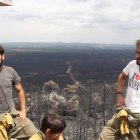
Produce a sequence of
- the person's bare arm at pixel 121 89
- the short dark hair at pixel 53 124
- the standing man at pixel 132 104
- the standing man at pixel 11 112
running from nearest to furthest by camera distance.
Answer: the short dark hair at pixel 53 124, the standing man at pixel 11 112, the standing man at pixel 132 104, the person's bare arm at pixel 121 89

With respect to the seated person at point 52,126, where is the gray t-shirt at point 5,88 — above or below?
above

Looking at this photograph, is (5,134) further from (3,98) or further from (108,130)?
(108,130)

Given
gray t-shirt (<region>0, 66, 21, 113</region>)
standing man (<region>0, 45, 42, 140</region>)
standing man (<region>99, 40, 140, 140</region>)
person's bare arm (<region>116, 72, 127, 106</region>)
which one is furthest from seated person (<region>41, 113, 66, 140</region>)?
person's bare arm (<region>116, 72, 127, 106</region>)

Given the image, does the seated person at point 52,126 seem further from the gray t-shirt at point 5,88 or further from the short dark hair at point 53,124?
the gray t-shirt at point 5,88

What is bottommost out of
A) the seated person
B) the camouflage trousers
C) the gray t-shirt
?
the camouflage trousers

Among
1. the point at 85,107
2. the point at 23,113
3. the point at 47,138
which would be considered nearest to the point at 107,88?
the point at 85,107

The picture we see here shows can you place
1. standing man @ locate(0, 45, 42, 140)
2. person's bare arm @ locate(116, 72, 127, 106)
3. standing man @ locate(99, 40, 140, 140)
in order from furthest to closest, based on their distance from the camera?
person's bare arm @ locate(116, 72, 127, 106) < standing man @ locate(99, 40, 140, 140) < standing man @ locate(0, 45, 42, 140)

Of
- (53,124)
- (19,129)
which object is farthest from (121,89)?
(53,124)

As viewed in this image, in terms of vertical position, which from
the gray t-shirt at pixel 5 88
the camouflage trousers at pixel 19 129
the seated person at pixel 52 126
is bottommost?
the camouflage trousers at pixel 19 129

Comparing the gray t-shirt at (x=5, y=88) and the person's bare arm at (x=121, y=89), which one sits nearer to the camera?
the gray t-shirt at (x=5, y=88)

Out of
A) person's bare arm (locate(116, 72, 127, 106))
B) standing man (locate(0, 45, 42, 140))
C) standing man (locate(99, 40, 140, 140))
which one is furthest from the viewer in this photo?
person's bare arm (locate(116, 72, 127, 106))

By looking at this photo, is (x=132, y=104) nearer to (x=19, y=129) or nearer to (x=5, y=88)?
(x=19, y=129)

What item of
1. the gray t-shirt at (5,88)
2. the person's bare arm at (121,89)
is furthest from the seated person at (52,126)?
the person's bare arm at (121,89)

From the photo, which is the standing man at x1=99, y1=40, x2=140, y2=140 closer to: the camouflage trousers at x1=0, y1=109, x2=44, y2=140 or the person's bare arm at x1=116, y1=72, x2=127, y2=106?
the person's bare arm at x1=116, y1=72, x2=127, y2=106
